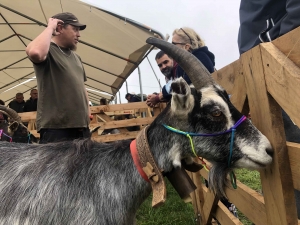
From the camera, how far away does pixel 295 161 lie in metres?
1.68

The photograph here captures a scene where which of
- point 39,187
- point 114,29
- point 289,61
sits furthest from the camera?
point 114,29

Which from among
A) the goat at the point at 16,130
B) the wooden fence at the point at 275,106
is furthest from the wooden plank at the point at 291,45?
the goat at the point at 16,130

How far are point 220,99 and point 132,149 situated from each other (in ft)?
2.46

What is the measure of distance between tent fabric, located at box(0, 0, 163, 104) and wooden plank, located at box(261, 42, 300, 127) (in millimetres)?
5080

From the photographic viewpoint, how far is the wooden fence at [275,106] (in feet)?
5.05

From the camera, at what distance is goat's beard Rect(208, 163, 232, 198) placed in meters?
2.24

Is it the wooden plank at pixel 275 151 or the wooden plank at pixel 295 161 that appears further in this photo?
the wooden plank at pixel 275 151

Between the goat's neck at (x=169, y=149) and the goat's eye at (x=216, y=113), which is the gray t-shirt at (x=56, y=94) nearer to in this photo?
the goat's neck at (x=169, y=149)

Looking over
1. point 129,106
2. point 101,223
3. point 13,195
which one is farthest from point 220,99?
point 129,106

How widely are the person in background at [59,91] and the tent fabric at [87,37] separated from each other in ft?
11.1

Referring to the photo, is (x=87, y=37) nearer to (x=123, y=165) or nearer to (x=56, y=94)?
(x=56, y=94)

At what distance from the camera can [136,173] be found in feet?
7.30

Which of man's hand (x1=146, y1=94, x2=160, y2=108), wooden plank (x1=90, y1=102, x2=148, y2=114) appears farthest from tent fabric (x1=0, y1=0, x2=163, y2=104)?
man's hand (x1=146, y1=94, x2=160, y2=108)

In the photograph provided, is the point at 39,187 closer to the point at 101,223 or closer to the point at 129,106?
the point at 101,223
